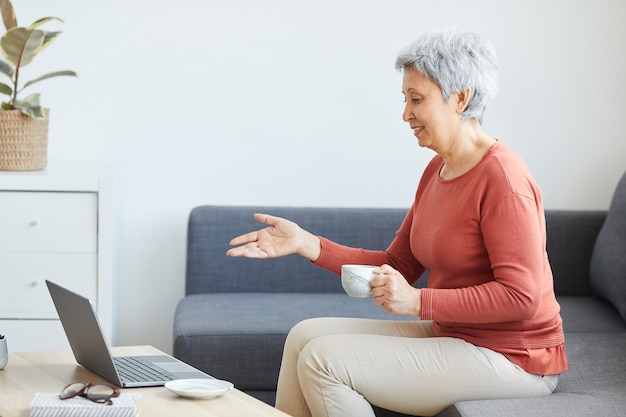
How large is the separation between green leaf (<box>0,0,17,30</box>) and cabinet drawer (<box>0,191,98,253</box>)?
0.52 m

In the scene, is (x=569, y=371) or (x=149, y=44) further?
(x=149, y=44)

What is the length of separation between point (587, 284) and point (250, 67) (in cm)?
141

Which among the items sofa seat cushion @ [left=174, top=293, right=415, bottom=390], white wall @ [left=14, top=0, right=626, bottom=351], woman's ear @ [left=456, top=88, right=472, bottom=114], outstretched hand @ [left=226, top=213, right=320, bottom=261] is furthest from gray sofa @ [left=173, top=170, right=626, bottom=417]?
woman's ear @ [left=456, top=88, right=472, bottom=114]

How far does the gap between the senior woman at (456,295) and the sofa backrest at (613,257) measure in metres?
0.97

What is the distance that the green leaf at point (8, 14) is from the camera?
9.29 feet

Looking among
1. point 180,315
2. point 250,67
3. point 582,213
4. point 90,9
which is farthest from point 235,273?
point 582,213

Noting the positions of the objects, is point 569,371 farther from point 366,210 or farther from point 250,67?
point 250,67

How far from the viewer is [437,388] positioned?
194 centimetres

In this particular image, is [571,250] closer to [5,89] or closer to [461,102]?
[461,102]

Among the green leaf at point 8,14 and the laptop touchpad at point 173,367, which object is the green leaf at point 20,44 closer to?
the green leaf at point 8,14

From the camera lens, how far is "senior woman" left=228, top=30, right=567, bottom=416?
1.91 metres

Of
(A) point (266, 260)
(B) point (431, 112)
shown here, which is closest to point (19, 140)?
(A) point (266, 260)

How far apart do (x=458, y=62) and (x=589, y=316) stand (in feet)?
4.00

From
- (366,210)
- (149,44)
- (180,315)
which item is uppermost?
(149,44)
